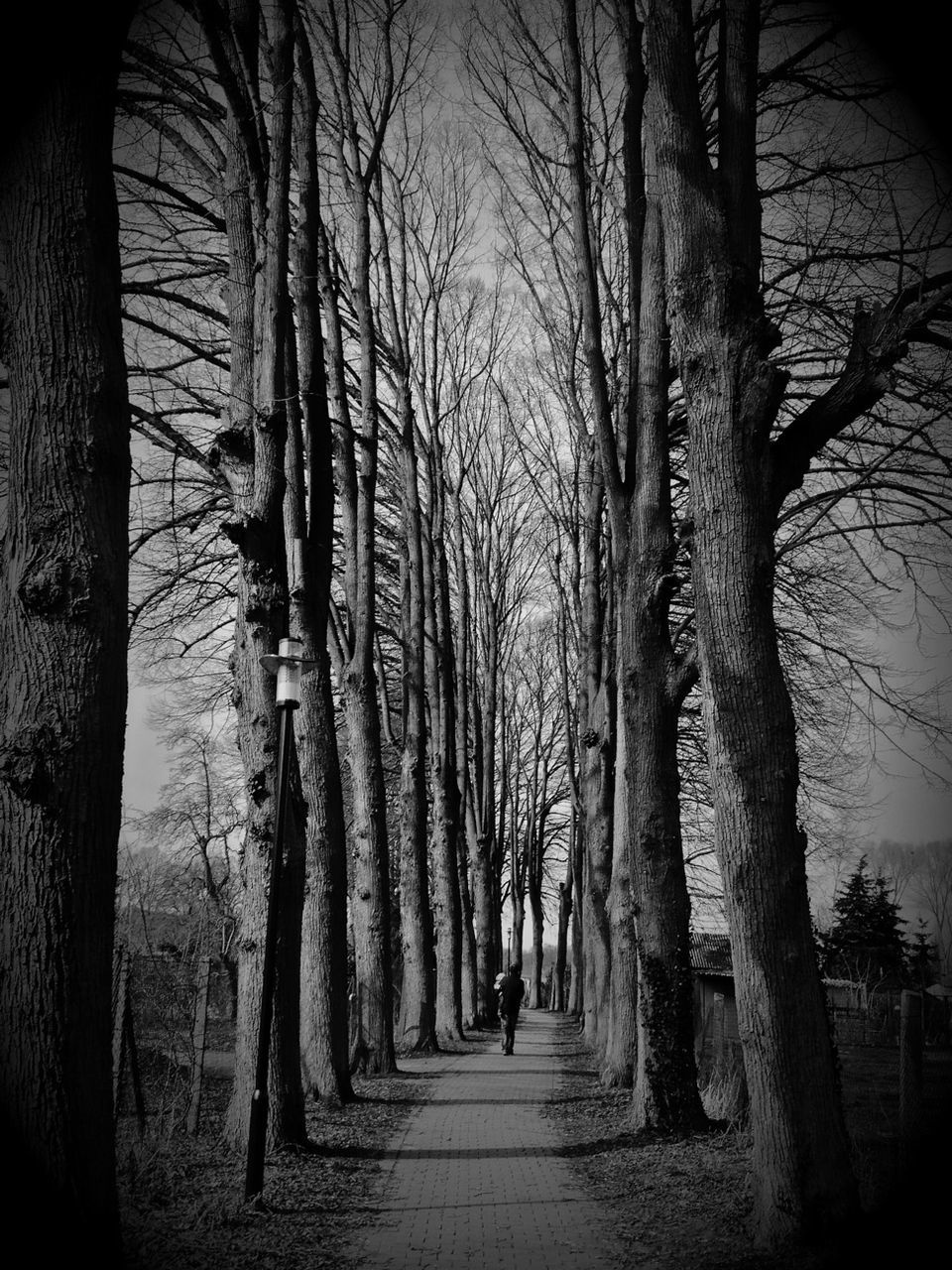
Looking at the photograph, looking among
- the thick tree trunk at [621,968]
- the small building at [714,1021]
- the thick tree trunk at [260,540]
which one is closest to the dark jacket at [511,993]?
the small building at [714,1021]

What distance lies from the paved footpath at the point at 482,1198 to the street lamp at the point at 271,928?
0.88 m

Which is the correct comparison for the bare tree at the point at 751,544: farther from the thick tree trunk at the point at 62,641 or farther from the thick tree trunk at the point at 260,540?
the thick tree trunk at the point at 260,540

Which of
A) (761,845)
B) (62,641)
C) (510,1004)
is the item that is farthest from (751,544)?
(510,1004)

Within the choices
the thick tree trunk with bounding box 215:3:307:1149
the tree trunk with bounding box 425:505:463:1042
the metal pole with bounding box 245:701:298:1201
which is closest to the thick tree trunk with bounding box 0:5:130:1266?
the metal pole with bounding box 245:701:298:1201

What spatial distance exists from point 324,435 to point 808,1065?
8.06 meters

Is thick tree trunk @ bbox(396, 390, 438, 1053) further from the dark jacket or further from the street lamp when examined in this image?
the street lamp

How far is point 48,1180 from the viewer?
3.91 meters

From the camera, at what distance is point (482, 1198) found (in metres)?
7.21

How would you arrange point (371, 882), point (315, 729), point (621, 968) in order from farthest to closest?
point (371, 882) → point (621, 968) → point (315, 729)

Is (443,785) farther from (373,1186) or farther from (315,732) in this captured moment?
(373,1186)

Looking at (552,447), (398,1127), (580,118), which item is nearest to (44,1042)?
(398,1127)

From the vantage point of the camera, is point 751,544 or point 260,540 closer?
point 751,544

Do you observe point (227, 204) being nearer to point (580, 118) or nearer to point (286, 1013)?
point (580, 118)

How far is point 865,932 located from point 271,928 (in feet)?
110
